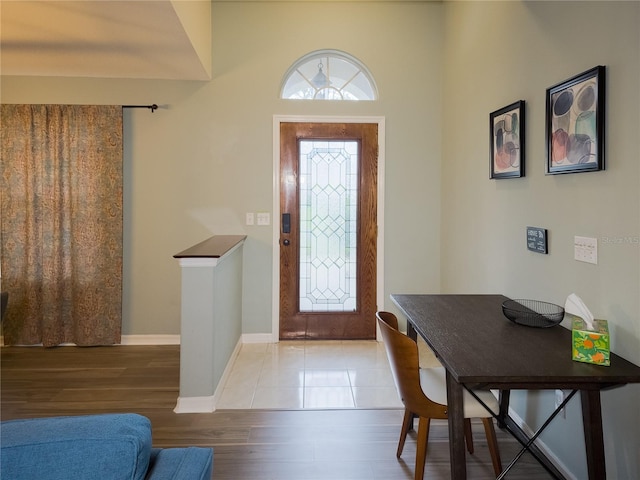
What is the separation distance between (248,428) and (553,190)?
7.01ft

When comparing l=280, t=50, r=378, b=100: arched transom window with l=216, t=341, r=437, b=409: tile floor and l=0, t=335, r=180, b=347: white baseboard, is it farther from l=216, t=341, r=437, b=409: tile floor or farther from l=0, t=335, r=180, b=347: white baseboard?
l=0, t=335, r=180, b=347: white baseboard

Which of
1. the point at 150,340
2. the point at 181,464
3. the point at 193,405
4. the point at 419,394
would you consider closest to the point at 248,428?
the point at 193,405

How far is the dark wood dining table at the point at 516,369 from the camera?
1.38 m

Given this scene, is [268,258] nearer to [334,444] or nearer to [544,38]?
[334,444]

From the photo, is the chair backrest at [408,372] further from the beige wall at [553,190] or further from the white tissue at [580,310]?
the beige wall at [553,190]

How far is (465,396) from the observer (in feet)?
5.97

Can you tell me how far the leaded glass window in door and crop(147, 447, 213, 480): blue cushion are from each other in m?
2.98

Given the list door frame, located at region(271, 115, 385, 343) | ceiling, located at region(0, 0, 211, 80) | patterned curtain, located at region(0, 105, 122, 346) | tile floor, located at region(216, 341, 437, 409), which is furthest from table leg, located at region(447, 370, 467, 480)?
patterned curtain, located at region(0, 105, 122, 346)

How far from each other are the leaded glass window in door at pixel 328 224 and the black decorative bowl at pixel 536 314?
6.59 ft

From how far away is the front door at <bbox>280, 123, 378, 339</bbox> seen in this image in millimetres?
3926

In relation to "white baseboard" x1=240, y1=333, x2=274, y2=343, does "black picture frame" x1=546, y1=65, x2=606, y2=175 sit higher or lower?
higher

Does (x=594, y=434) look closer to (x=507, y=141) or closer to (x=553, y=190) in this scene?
(x=553, y=190)

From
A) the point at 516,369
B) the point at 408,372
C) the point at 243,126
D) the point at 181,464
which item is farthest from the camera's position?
the point at 243,126

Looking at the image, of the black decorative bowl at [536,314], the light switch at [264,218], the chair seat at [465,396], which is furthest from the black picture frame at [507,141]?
the light switch at [264,218]
